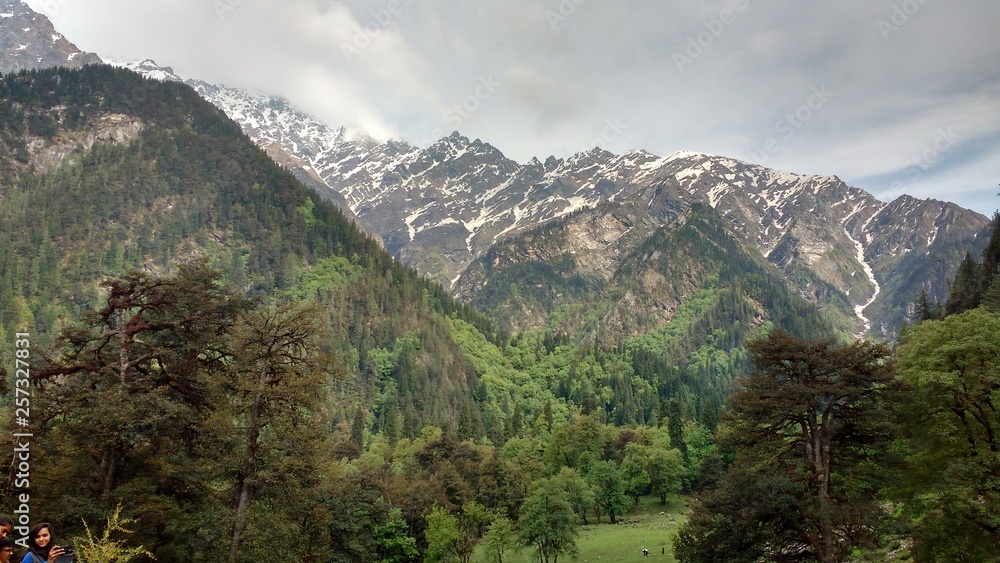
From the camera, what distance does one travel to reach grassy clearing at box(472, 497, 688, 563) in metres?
60.4

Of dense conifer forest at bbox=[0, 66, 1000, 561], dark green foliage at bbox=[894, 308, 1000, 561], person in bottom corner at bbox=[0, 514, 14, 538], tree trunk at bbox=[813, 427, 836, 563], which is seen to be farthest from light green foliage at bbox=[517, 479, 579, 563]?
person in bottom corner at bbox=[0, 514, 14, 538]

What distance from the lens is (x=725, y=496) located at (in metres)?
32.0

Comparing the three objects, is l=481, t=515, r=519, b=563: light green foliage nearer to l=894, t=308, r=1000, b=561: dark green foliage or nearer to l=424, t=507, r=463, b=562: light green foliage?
l=424, t=507, r=463, b=562: light green foliage

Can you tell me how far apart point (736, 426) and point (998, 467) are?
12825 mm

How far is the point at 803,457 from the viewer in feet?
114

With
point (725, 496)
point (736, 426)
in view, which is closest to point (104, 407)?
point (725, 496)

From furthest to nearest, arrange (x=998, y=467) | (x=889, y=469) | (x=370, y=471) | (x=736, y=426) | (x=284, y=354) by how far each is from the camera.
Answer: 1. (x=370, y=471)
2. (x=736, y=426)
3. (x=889, y=469)
4. (x=284, y=354)
5. (x=998, y=467)

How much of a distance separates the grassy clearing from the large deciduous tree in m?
19.8

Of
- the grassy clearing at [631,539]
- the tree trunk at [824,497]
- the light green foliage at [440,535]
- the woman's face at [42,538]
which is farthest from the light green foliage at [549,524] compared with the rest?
the woman's face at [42,538]

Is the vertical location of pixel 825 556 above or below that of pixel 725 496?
below

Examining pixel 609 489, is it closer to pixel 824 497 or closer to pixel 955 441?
pixel 824 497

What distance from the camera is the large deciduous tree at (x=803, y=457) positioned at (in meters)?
30.4

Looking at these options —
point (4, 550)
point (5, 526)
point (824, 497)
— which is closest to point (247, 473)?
point (5, 526)

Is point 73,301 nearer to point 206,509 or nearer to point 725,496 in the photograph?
point 206,509
